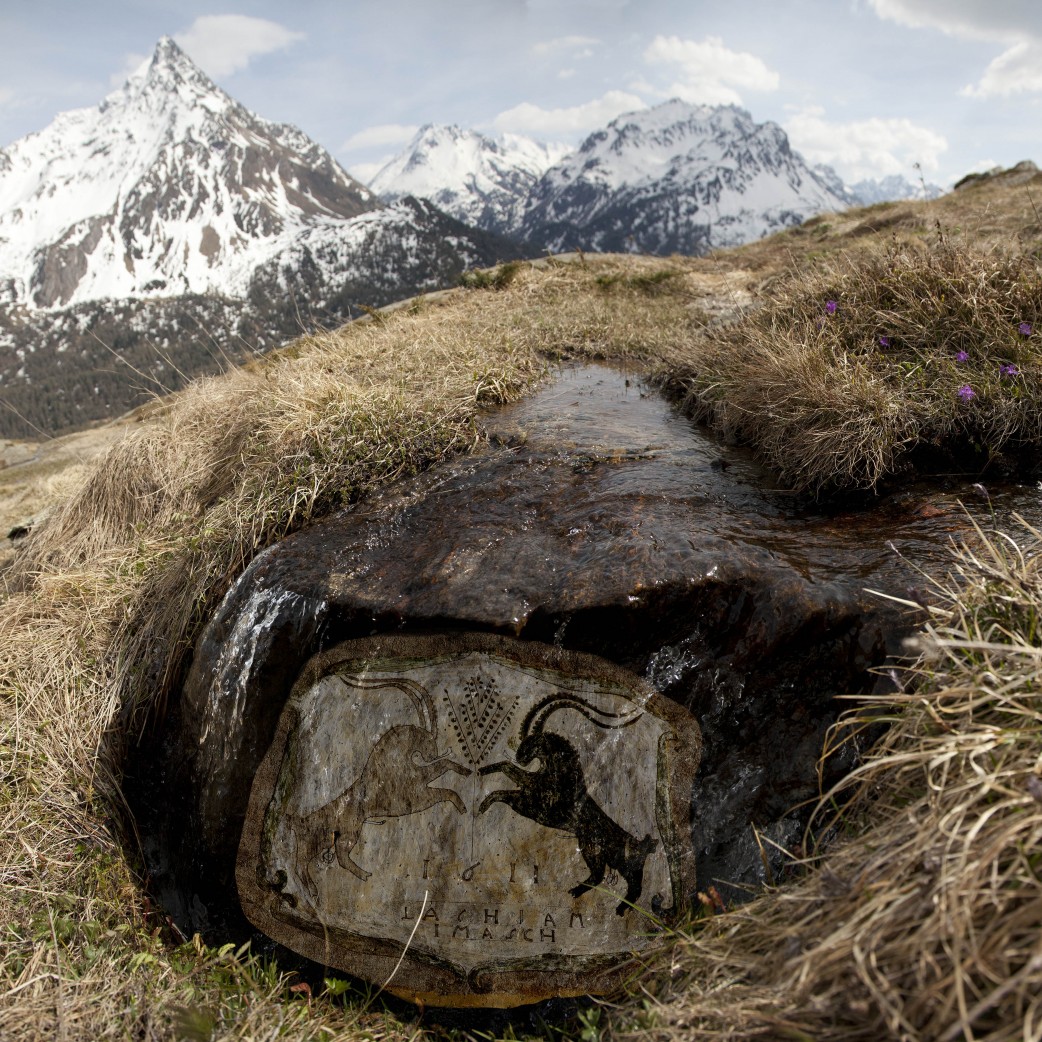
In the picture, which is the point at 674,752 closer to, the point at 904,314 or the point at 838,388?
the point at 838,388

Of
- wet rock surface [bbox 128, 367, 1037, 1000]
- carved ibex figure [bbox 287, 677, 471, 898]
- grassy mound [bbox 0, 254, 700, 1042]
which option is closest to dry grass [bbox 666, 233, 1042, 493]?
wet rock surface [bbox 128, 367, 1037, 1000]

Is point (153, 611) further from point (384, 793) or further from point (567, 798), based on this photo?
point (567, 798)

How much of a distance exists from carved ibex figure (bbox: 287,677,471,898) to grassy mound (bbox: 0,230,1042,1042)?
0.59m

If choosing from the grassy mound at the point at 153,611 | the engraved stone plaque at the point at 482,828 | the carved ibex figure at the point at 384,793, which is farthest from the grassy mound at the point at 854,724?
the carved ibex figure at the point at 384,793

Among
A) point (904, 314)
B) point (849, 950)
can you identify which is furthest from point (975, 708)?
point (904, 314)

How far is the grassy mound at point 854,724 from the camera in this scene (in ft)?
6.44

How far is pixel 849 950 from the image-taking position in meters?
1.98

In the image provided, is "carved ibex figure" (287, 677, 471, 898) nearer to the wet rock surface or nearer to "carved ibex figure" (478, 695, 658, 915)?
"carved ibex figure" (478, 695, 658, 915)

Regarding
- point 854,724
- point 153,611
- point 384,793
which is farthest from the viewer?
point 153,611

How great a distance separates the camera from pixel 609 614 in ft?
11.0

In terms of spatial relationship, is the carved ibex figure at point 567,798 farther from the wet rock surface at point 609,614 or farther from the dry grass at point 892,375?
the dry grass at point 892,375

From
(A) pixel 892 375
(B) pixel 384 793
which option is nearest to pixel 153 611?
(B) pixel 384 793

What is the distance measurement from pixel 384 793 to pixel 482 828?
525 millimetres

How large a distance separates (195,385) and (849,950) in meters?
9.07
